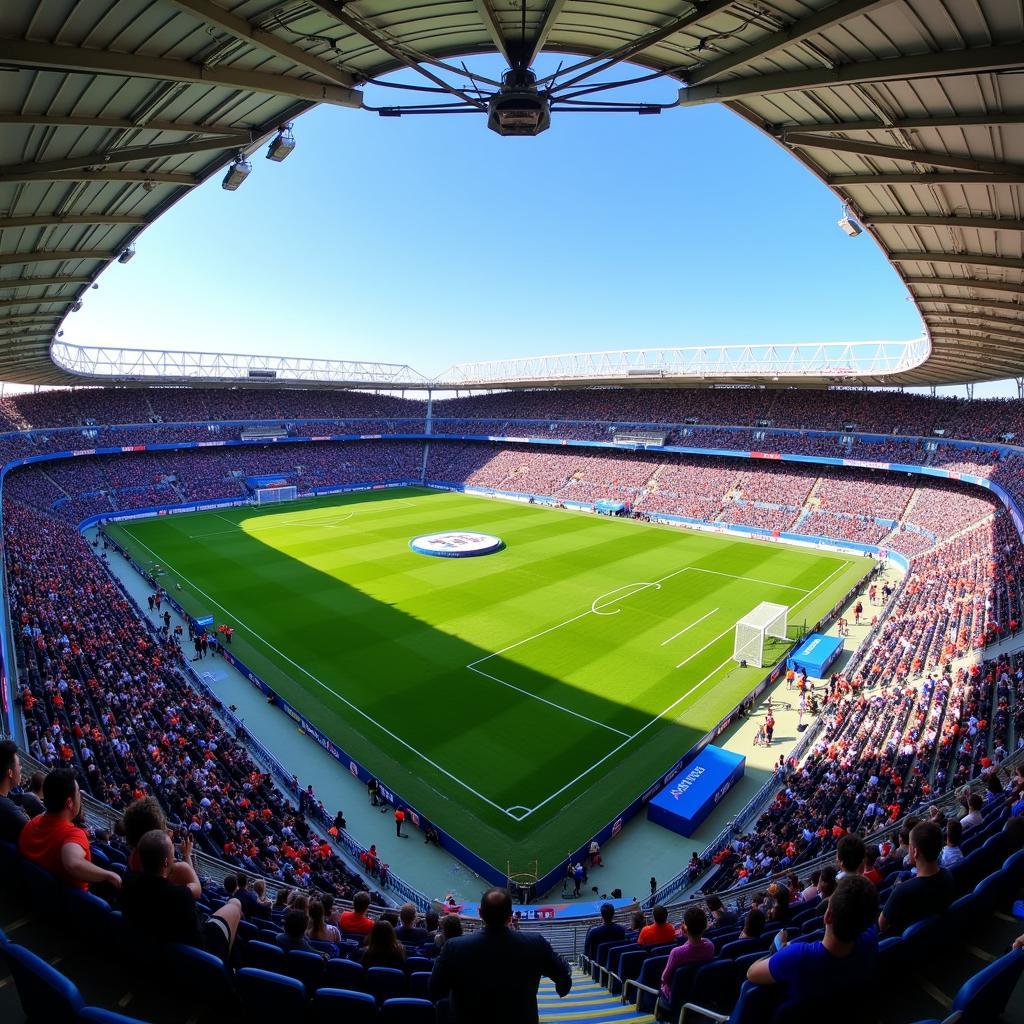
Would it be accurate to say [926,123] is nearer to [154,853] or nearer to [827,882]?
[827,882]

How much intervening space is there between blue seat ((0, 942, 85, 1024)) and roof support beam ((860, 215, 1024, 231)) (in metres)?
19.1

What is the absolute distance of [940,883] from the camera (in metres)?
4.21

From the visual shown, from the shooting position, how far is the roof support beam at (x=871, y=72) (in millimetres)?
9031

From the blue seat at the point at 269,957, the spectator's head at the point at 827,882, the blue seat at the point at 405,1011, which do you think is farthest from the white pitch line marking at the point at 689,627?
the blue seat at the point at 405,1011

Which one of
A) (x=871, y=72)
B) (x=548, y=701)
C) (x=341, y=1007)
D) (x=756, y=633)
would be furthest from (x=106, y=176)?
(x=756, y=633)

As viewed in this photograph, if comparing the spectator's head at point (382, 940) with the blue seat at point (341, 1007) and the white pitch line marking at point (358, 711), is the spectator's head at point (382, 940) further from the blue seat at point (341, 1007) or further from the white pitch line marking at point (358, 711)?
the white pitch line marking at point (358, 711)

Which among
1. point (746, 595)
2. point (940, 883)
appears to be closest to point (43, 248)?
point (940, 883)

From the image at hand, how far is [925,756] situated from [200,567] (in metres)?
37.9

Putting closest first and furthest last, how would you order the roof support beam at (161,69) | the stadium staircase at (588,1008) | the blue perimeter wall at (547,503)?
the stadium staircase at (588,1008), the roof support beam at (161,69), the blue perimeter wall at (547,503)

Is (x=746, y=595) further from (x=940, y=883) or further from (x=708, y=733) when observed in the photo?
(x=940, y=883)

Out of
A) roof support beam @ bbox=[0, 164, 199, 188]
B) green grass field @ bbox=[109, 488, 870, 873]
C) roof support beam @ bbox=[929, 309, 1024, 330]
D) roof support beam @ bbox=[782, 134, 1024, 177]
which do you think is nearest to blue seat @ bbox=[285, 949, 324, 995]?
green grass field @ bbox=[109, 488, 870, 873]

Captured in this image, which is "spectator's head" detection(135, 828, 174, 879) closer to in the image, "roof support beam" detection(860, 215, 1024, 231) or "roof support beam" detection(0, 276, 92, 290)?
"roof support beam" detection(860, 215, 1024, 231)

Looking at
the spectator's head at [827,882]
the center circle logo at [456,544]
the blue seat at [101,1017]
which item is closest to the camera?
the blue seat at [101,1017]

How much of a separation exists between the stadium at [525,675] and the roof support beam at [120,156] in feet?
0.52
